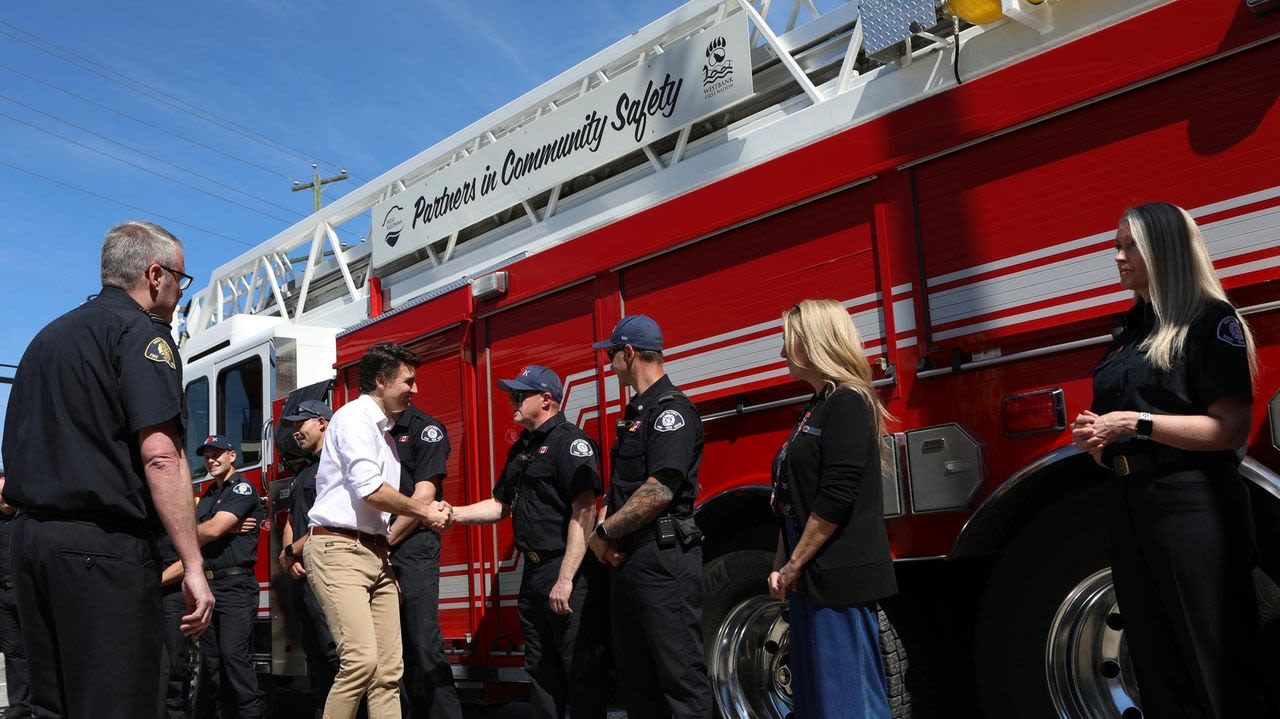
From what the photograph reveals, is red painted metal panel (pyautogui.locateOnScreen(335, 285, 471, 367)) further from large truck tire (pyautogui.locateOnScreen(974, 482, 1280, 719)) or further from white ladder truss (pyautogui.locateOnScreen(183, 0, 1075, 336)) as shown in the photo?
large truck tire (pyautogui.locateOnScreen(974, 482, 1280, 719))

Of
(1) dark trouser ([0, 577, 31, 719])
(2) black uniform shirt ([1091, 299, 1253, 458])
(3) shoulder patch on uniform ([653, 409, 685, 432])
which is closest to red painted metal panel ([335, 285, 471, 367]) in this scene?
(3) shoulder patch on uniform ([653, 409, 685, 432])

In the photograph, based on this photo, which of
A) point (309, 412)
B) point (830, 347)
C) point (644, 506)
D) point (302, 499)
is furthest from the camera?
point (309, 412)

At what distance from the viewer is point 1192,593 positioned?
2686 millimetres

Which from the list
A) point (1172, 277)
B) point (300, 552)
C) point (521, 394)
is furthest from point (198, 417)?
point (1172, 277)

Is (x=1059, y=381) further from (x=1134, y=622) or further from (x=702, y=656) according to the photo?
(x=702, y=656)

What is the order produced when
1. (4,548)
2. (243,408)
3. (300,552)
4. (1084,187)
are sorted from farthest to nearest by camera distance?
(4,548)
(243,408)
(300,552)
(1084,187)

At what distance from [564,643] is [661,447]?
1042mm

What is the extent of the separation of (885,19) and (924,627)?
2.29 m

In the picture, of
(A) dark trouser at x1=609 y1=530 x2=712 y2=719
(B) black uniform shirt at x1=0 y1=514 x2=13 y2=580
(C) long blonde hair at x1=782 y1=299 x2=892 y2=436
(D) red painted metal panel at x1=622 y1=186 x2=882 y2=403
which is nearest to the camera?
(C) long blonde hair at x1=782 y1=299 x2=892 y2=436

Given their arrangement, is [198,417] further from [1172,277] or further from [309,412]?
[1172,277]

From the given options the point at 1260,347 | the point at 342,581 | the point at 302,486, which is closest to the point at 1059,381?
the point at 1260,347

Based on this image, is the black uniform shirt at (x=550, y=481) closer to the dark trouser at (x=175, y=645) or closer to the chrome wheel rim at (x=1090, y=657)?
the chrome wheel rim at (x=1090, y=657)

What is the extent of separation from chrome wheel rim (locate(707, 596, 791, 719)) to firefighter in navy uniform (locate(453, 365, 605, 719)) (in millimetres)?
494

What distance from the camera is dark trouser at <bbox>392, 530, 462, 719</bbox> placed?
5.44 metres
